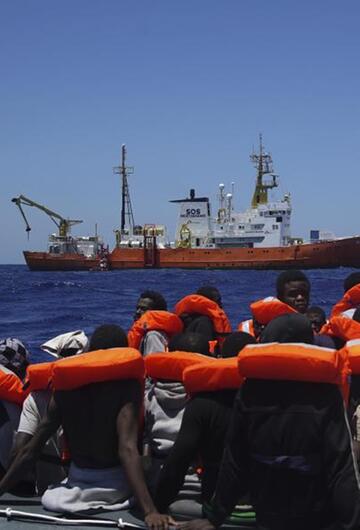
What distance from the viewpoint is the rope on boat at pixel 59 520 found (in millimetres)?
3910

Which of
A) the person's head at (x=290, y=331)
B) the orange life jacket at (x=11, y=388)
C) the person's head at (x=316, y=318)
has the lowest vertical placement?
the orange life jacket at (x=11, y=388)

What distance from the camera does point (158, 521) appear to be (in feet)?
12.3

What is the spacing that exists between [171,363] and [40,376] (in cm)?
80

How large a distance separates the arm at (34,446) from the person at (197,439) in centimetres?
70

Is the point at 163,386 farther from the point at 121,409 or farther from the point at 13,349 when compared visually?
the point at 13,349

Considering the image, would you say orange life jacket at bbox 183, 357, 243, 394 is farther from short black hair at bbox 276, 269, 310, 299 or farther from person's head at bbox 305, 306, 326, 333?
person's head at bbox 305, 306, 326, 333

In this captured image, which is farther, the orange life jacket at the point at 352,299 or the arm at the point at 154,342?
the orange life jacket at the point at 352,299

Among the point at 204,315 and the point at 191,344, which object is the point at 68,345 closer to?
the point at 191,344

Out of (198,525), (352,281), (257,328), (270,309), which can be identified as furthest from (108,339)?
(352,281)

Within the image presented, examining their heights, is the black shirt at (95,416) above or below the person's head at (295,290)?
below

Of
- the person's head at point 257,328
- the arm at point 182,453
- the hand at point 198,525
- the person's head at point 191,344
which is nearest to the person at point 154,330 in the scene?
the person's head at point 257,328

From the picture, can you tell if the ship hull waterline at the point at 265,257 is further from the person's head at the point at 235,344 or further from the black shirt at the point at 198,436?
the black shirt at the point at 198,436

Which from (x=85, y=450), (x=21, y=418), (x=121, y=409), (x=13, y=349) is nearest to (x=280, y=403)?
(x=121, y=409)

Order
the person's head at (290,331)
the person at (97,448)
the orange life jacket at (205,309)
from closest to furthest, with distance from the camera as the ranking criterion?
1. the person's head at (290,331)
2. the person at (97,448)
3. the orange life jacket at (205,309)
